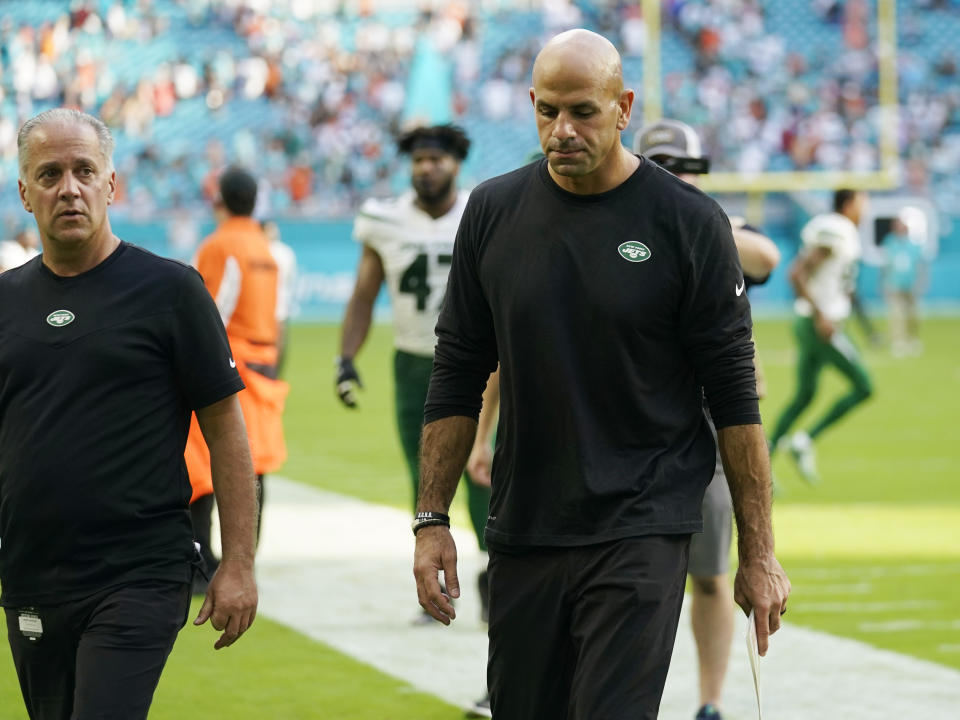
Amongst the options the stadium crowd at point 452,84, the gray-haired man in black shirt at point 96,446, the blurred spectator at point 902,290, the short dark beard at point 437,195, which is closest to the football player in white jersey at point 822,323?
the short dark beard at point 437,195

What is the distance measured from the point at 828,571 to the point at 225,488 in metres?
5.71

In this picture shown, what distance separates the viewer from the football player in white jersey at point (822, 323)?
41.4 feet

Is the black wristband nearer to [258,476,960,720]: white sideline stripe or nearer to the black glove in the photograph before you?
[258,476,960,720]: white sideline stripe

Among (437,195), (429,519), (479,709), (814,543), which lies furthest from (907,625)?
(429,519)

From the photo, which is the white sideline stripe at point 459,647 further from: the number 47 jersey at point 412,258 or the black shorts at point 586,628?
the black shorts at point 586,628

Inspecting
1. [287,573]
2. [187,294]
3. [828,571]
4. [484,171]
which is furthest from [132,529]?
[484,171]

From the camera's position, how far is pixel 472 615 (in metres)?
7.70

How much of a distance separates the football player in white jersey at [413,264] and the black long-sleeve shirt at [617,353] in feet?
11.8

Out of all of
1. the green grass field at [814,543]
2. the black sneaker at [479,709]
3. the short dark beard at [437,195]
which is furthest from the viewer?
the short dark beard at [437,195]

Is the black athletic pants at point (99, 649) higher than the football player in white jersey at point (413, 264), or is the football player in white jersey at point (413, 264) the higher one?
the football player in white jersey at point (413, 264)

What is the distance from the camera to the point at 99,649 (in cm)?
350

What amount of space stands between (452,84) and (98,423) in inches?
1341

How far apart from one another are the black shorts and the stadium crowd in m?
28.6

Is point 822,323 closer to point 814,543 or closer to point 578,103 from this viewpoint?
point 814,543
